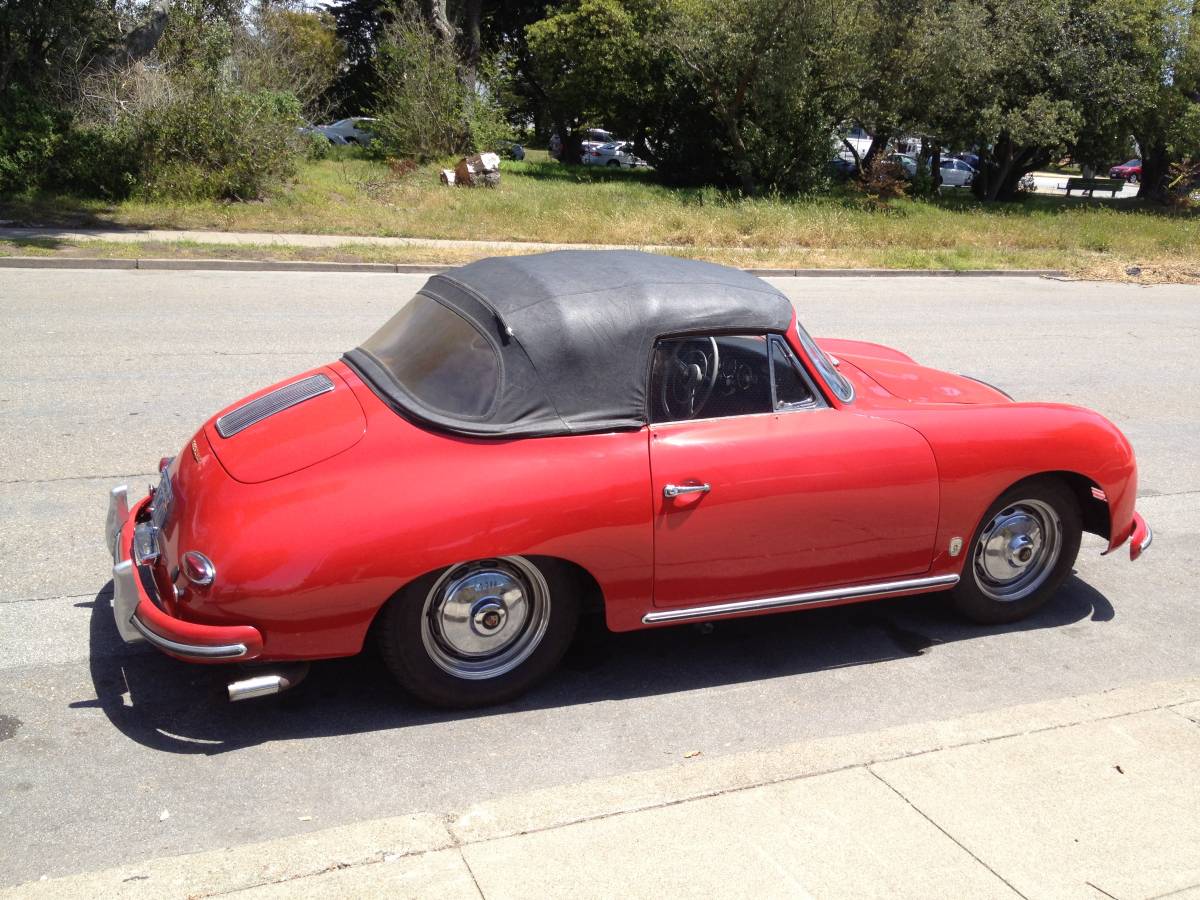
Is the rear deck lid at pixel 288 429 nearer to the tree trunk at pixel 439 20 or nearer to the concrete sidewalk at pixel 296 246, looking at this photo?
the concrete sidewalk at pixel 296 246

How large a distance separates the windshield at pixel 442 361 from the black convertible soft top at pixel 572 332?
0.5 inches

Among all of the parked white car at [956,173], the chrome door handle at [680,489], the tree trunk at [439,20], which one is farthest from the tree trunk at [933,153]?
the chrome door handle at [680,489]

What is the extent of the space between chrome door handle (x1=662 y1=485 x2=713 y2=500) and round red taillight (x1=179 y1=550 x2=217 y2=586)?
5.14ft

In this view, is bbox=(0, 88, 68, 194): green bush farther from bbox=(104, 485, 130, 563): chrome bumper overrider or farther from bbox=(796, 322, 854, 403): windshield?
bbox=(796, 322, 854, 403): windshield

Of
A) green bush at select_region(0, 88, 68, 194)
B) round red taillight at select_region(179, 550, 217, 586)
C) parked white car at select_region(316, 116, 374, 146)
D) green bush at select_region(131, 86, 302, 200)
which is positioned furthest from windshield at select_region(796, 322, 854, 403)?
parked white car at select_region(316, 116, 374, 146)

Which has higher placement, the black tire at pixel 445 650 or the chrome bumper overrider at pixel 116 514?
the chrome bumper overrider at pixel 116 514

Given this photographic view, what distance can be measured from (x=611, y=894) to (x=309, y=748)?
1.31 m

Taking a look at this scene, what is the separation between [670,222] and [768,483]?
56.2 feet

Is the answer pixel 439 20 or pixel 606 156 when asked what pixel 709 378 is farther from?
pixel 606 156

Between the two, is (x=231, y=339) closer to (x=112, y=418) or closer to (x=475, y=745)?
(x=112, y=418)

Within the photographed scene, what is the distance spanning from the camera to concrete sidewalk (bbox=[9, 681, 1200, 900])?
120 inches

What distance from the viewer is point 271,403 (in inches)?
174

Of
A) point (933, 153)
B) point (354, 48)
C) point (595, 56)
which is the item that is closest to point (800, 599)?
point (933, 153)

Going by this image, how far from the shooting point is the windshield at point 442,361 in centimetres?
407
